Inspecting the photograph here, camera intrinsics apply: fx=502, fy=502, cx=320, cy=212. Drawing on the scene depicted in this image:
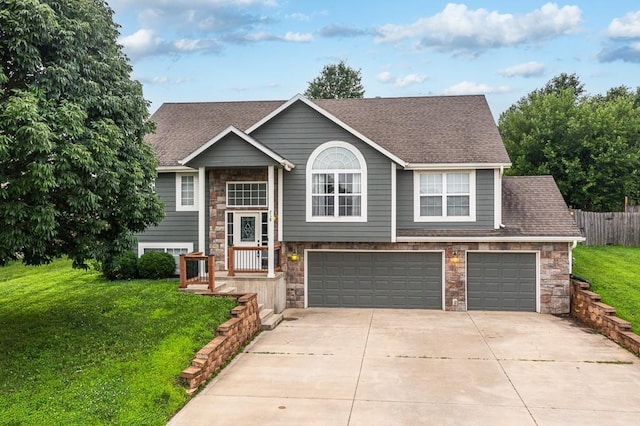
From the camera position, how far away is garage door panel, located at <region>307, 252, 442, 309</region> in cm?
1533

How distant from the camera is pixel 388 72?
3934cm

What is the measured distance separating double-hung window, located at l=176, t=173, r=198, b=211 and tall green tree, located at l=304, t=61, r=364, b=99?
88.5 feet

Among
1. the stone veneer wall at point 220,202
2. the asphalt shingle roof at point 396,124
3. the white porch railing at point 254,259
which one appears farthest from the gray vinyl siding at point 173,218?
the white porch railing at point 254,259

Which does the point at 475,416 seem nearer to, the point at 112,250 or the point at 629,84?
the point at 112,250

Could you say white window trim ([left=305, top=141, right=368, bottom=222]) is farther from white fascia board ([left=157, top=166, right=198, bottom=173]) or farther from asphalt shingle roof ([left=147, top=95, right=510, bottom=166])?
white fascia board ([left=157, top=166, right=198, bottom=173])

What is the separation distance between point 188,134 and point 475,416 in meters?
14.1

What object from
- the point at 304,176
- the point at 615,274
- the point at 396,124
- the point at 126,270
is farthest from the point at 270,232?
the point at 615,274

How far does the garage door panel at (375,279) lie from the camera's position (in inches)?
603

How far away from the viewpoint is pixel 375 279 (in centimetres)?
1548

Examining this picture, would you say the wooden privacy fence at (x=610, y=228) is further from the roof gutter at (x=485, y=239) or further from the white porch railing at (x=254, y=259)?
the white porch railing at (x=254, y=259)

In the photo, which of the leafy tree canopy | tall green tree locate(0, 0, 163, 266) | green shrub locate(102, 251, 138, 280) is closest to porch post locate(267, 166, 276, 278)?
tall green tree locate(0, 0, 163, 266)

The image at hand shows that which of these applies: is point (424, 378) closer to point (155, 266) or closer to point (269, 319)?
point (269, 319)

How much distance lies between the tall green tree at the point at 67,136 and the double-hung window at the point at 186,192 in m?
5.91

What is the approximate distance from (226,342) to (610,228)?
18.9 metres
